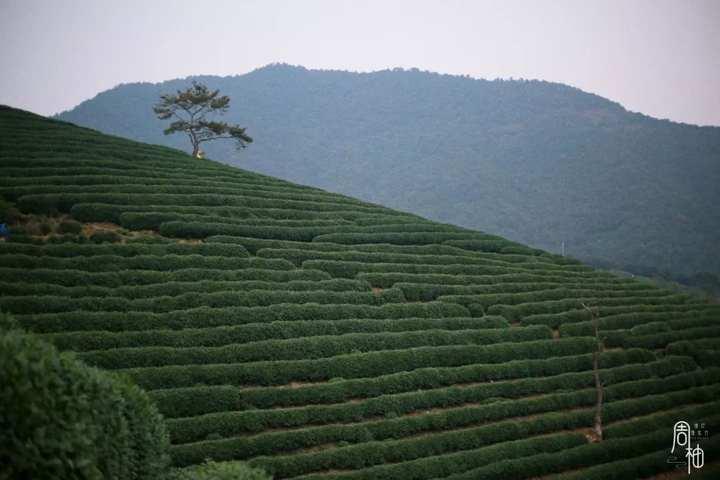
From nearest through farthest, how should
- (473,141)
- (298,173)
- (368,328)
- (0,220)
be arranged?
(368,328), (0,220), (298,173), (473,141)

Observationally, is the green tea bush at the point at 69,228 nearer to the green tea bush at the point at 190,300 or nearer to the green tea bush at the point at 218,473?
the green tea bush at the point at 190,300

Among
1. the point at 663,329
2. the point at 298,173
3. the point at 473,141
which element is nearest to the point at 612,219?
the point at 473,141

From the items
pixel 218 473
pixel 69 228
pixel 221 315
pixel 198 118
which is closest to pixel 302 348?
pixel 221 315

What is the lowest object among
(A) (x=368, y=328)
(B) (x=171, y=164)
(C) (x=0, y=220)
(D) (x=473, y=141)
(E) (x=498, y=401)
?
(E) (x=498, y=401)

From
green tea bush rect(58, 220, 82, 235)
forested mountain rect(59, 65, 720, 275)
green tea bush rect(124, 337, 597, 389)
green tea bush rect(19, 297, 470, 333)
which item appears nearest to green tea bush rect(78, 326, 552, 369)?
green tea bush rect(124, 337, 597, 389)

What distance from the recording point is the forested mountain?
103 meters

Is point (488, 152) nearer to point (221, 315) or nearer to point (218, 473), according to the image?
point (221, 315)

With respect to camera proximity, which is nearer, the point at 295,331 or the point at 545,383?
the point at 295,331

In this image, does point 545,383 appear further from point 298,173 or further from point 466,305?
point 298,173

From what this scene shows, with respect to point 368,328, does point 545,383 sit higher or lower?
lower

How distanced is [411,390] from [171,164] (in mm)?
23326

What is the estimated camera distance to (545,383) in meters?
24.0

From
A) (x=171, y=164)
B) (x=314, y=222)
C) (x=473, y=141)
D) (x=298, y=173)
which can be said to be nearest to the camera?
(x=314, y=222)

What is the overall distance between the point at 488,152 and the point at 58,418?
127 m
